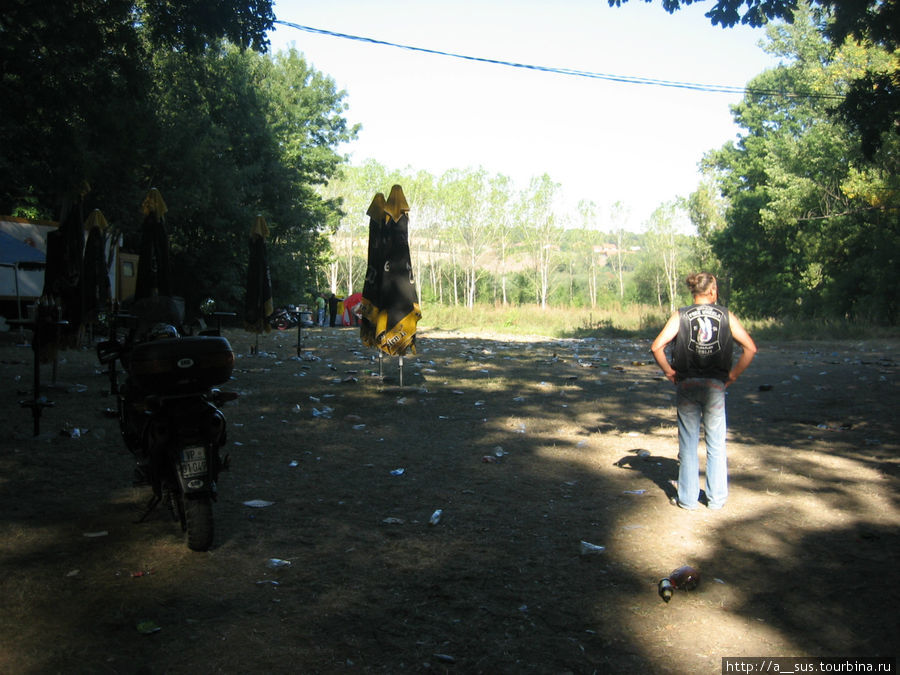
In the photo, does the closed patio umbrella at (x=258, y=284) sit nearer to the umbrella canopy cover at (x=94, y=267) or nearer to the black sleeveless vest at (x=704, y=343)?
the umbrella canopy cover at (x=94, y=267)

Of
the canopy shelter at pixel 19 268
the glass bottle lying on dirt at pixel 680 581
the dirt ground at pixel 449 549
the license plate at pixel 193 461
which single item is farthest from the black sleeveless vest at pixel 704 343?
the canopy shelter at pixel 19 268

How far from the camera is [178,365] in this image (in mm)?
3695

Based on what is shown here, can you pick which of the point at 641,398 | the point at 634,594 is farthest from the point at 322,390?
the point at 634,594

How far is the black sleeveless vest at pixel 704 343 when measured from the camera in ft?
15.0

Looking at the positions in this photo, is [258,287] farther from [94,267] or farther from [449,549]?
[449,549]

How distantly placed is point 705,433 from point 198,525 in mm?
3146

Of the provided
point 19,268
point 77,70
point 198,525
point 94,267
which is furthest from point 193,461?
point 19,268

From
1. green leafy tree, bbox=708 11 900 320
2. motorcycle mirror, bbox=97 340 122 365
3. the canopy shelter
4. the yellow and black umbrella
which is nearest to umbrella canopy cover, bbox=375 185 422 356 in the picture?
the yellow and black umbrella

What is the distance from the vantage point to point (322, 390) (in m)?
10.2

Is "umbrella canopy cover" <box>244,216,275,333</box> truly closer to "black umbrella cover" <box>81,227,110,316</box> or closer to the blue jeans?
"black umbrella cover" <box>81,227,110,316</box>

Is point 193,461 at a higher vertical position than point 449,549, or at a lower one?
higher

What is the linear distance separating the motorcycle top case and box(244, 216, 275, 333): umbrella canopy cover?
35.6 ft

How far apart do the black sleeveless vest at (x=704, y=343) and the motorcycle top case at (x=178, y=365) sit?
9.26 ft

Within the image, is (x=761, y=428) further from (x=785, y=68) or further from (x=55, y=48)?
(x=785, y=68)
